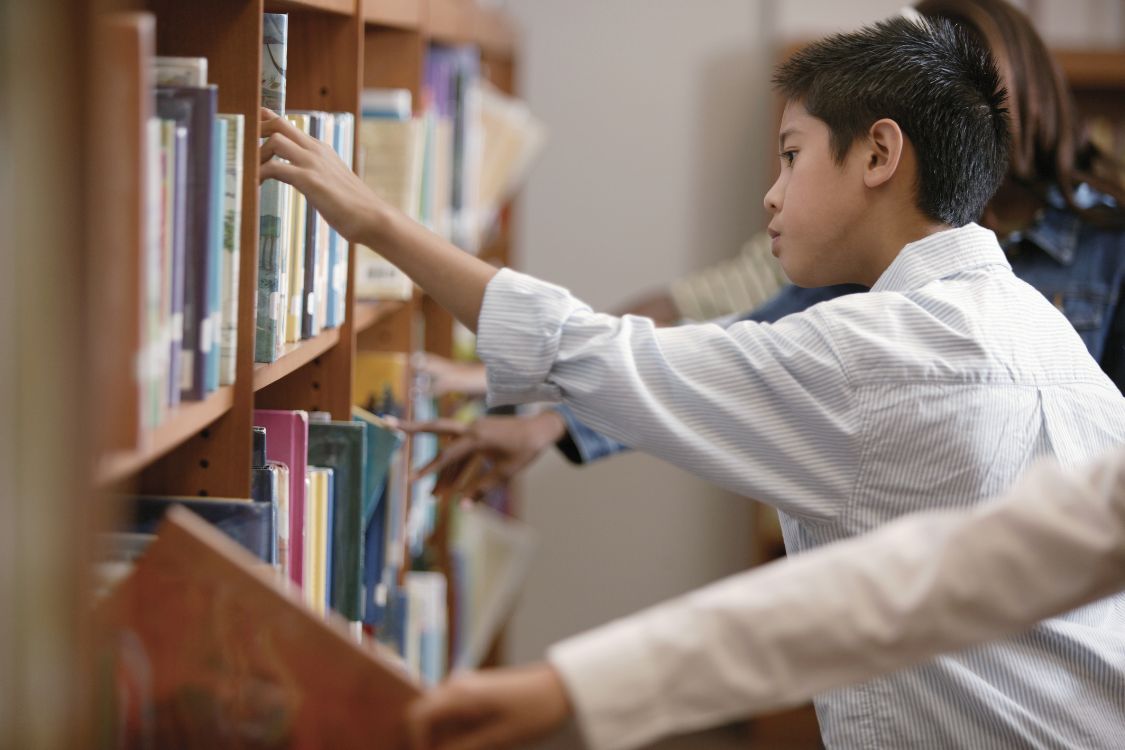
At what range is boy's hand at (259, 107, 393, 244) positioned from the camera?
1123mm

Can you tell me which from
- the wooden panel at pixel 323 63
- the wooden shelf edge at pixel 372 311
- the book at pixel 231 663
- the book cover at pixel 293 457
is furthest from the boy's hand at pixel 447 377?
the book at pixel 231 663

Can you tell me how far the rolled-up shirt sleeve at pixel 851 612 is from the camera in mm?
768

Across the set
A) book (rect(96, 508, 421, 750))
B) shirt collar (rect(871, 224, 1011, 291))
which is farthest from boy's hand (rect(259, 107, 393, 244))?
shirt collar (rect(871, 224, 1011, 291))

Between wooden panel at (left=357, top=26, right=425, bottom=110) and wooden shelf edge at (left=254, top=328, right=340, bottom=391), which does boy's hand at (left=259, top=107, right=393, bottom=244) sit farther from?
wooden panel at (left=357, top=26, right=425, bottom=110)

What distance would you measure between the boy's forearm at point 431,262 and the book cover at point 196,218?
225 millimetres

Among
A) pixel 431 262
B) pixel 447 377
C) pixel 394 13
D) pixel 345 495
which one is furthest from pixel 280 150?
pixel 447 377

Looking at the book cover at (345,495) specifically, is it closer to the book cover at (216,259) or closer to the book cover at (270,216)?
the book cover at (270,216)

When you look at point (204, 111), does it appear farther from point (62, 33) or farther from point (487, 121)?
point (487, 121)

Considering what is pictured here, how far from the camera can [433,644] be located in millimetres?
2311

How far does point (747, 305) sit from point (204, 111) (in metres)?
1.67

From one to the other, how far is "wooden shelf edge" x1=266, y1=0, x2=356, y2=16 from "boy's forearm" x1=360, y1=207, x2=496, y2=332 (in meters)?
0.29

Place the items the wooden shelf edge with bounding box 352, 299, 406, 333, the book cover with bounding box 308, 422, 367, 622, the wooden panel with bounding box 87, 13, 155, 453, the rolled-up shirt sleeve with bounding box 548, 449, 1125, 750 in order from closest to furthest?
1. the wooden panel with bounding box 87, 13, 155, 453
2. the rolled-up shirt sleeve with bounding box 548, 449, 1125, 750
3. the book cover with bounding box 308, 422, 367, 622
4. the wooden shelf edge with bounding box 352, 299, 406, 333

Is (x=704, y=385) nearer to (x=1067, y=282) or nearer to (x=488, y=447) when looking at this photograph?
(x=488, y=447)

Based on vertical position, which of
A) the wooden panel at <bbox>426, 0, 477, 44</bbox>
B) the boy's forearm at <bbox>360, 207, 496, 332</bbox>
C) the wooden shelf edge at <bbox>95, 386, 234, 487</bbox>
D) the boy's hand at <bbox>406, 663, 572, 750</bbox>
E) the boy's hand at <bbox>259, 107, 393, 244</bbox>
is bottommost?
the boy's hand at <bbox>406, 663, 572, 750</bbox>
